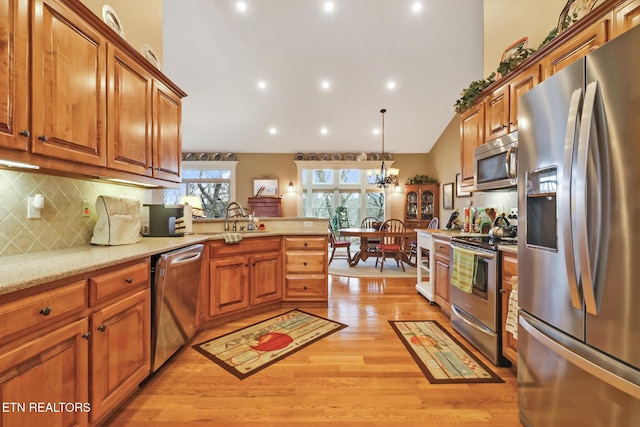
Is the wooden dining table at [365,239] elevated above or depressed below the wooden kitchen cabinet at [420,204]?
below

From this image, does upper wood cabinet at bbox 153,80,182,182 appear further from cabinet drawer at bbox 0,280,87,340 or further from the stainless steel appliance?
the stainless steel appliance

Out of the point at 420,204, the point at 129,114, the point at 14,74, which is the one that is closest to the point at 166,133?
the point at 129,114

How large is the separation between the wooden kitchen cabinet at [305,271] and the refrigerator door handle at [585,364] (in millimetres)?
2107

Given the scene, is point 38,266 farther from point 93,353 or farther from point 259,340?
point 259,340

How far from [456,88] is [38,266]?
6.38m

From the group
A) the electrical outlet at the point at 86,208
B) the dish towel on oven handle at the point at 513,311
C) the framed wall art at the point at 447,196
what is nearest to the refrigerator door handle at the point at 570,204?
the dish towel on oven handle at the point at 513,311

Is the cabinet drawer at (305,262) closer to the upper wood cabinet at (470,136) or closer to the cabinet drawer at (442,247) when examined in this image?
the cabinet drawer at (442,247)

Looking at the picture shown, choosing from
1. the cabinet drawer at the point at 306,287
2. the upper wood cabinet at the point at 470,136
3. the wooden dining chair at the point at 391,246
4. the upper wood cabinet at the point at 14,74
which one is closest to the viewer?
the upper wood cabinet at the point at 14,74

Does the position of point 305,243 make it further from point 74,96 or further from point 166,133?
point 74,96

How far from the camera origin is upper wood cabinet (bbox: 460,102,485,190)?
9.10 feet

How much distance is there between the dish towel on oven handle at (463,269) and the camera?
2.26m

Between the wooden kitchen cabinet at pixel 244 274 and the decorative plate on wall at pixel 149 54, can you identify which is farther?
the wooden kitchen cabinet at pixel 244 274

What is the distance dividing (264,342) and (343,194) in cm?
596

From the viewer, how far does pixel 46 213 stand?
67.5 inches
